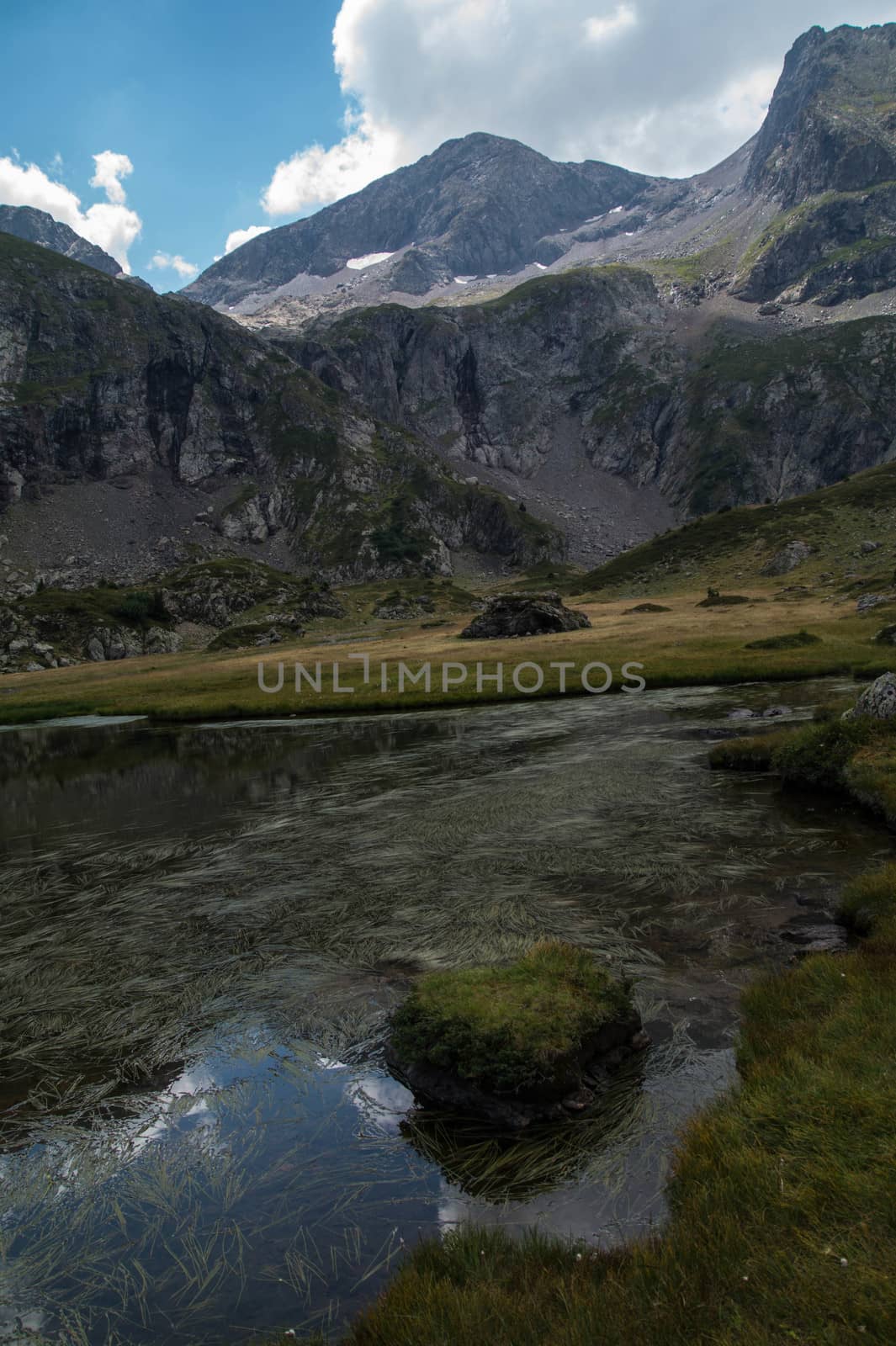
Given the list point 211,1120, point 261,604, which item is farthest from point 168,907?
point 261,604

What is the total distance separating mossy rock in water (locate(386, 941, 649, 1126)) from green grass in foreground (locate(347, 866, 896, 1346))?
6.19 feet

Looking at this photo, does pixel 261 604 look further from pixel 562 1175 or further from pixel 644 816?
pixel 562 1175

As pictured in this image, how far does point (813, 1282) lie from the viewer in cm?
556

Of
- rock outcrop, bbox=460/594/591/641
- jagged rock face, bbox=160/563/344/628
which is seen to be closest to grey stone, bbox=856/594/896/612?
rock outcrop, bbox=460/594/591/641

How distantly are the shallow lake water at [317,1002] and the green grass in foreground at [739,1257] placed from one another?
71 centimetres

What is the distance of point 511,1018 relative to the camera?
1045 cm

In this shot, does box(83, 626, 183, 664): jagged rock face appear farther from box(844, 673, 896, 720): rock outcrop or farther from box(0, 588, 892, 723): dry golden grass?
box(844, 673, 896, 720): rock outcrop

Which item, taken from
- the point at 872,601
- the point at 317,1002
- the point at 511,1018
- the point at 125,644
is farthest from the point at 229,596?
the point at 511,1018

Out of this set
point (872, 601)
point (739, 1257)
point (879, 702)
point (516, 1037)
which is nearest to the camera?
point (739, 1257)

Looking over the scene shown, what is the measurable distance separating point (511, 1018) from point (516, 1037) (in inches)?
17.7

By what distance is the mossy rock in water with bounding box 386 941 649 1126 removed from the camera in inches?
374

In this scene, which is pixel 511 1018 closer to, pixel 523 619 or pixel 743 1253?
pixel 743 1253

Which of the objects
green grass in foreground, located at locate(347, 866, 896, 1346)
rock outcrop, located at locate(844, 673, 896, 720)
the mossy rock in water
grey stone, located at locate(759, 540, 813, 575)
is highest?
grey stone, located at locate(759, 540, 813, 575)

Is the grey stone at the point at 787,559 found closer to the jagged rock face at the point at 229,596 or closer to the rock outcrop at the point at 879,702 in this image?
the jagged rock face at the point at 229,596
